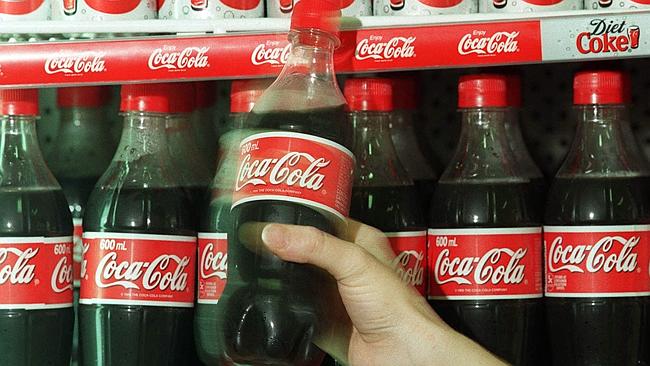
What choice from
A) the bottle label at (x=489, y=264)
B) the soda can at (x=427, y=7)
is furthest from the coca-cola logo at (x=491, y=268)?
the soda can at (x=427, y=7)

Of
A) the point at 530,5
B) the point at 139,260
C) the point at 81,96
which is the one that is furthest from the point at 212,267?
the point at 530,5

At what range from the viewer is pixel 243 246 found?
1.38 meters

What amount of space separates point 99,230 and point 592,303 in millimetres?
714

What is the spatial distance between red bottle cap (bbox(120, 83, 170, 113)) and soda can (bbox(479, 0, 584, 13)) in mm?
494

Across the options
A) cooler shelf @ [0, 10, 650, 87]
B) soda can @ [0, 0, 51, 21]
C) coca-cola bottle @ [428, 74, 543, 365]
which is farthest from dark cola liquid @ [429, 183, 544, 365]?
soda can @ [0, 0, 51, 21]

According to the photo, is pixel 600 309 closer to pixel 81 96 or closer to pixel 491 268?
pixel 491 268

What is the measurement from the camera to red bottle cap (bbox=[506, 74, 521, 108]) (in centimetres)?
152

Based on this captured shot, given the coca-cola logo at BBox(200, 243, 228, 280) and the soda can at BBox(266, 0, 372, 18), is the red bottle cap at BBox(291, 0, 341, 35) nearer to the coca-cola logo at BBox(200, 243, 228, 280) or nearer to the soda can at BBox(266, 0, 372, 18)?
the soda can at BBox(266, 0, 372, 18)

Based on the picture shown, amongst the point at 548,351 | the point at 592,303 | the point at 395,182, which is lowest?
the point at 548,351

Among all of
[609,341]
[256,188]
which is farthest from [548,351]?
[256,188]

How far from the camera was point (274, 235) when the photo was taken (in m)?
1.22

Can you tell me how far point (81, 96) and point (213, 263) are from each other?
0.46 meters

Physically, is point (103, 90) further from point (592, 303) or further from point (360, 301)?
point (592, 303)

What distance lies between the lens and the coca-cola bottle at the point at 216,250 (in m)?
1.47
